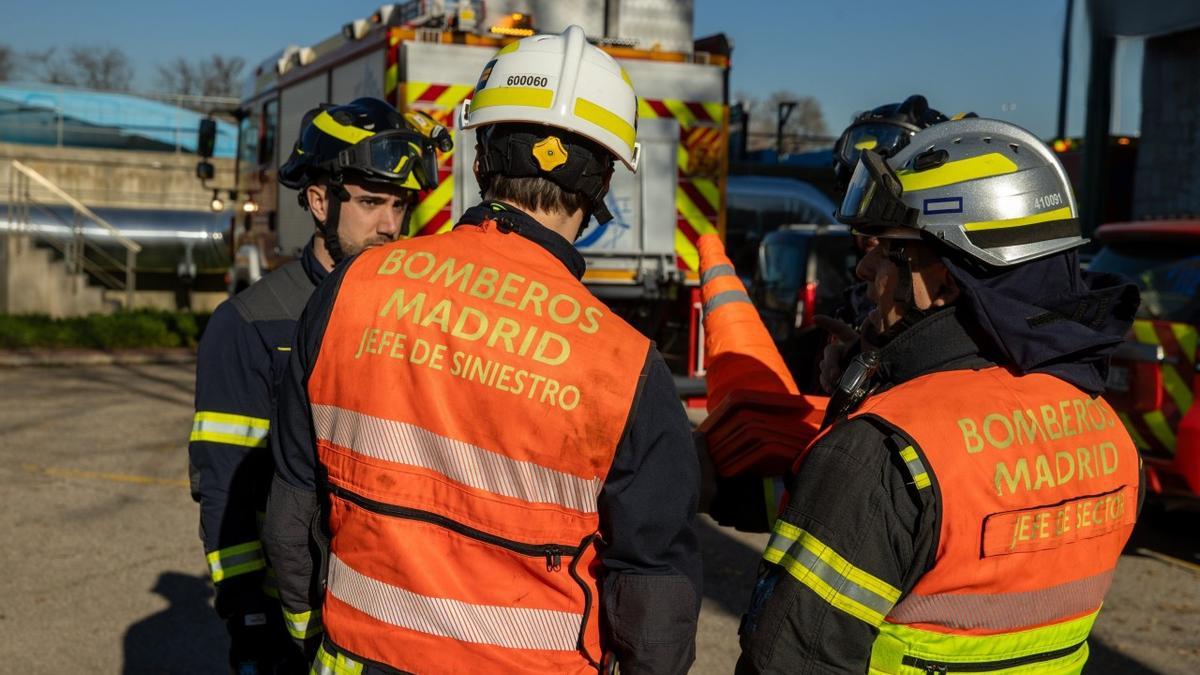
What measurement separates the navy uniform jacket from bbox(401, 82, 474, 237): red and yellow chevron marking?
21.2 feet

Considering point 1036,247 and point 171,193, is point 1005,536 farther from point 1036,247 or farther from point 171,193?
point 171,193

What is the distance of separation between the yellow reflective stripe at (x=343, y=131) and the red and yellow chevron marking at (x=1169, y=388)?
184 inches

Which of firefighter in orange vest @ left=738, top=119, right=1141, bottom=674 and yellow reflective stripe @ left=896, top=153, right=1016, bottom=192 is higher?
yellow reflective stripe @ left=896, top=153, right=1016, bottom=192

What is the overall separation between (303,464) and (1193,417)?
17.9 feet

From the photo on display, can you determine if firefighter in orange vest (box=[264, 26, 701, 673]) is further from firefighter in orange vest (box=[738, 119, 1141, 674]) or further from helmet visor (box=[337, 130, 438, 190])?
helmet visor (box=[337, 130, 438, 190])

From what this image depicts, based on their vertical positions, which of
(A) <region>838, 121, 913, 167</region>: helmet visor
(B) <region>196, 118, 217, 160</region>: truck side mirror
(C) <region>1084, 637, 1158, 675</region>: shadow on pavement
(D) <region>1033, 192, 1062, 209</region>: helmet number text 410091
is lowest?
(C) <region>1084, 637, 1158, 675</region>: shadow on pavement

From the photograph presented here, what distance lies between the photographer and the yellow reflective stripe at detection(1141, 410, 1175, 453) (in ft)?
20.8

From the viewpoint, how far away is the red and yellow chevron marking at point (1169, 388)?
249 inches

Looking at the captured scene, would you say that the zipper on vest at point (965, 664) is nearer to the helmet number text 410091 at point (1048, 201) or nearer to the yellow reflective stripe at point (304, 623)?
the helmet number text 410091 at point (1048, 201)

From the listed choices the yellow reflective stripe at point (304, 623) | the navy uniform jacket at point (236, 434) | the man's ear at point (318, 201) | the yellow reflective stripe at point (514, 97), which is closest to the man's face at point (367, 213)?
the man's ear at point (318, 201)

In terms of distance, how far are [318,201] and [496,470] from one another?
1.78m

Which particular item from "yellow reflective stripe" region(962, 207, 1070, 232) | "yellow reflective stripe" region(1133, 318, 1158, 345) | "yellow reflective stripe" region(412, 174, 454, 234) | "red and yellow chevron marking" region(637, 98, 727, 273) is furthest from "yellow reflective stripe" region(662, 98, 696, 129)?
"yellow reflective stripe" region(962, 207, 1070, 232)

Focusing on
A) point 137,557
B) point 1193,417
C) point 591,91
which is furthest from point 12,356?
point 591,91

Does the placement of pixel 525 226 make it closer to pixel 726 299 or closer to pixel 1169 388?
pixel 726 299
